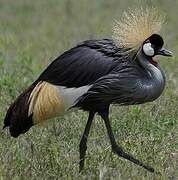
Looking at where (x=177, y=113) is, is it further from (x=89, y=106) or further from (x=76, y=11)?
(x=76, y=11)

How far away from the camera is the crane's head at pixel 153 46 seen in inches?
161

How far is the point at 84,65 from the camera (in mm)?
4090

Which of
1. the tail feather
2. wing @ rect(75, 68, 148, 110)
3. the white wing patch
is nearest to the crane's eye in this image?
wing @ rect(75, 68, 148, 110)

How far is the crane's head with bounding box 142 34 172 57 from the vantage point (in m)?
4.09

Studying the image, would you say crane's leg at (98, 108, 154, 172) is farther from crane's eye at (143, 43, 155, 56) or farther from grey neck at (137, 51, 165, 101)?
crane's eye at (143, 43, 155, 56)

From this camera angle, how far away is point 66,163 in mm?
4246

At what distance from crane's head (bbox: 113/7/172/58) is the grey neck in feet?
0.12

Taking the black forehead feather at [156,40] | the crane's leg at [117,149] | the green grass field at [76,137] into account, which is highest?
the black forehead feather at [156,40]

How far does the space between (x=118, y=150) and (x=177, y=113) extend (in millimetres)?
1115

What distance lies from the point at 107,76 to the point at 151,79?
0.78 feet

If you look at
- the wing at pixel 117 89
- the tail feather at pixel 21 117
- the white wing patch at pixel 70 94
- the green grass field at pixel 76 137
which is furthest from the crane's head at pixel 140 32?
the tail feather at pixel 21 117

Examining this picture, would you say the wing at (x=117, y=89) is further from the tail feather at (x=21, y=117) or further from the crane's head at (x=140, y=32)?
the tail feather at (x=21, y=117)

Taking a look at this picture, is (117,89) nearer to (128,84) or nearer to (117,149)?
(128,84)

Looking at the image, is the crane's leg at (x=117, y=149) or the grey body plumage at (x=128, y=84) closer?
the grey body plumage at (x=128, y=84)
